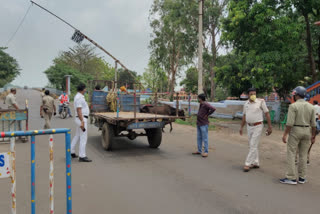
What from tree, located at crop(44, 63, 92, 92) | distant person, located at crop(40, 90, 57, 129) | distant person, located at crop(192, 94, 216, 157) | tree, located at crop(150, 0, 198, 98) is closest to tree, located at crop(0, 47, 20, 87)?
tree, located at crop(44, 63, 92, 92)

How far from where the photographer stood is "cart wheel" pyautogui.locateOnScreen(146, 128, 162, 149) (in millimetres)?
7977

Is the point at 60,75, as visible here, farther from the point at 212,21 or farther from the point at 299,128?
the point at 299,128

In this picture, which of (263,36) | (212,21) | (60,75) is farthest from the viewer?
(60,75)

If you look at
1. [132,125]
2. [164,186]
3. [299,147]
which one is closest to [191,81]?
[132,125]

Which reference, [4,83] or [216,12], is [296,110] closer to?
[216,12]

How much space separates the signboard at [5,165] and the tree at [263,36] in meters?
12.2

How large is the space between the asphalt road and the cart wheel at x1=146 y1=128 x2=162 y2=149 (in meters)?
0.46

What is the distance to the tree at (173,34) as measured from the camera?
1015 inches

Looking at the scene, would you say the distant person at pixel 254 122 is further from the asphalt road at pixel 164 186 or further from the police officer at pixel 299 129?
the police officer at pixel 299 129

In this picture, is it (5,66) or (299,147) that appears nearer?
(299,147)

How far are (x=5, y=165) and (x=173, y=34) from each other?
2803cm

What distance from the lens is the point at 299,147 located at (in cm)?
518

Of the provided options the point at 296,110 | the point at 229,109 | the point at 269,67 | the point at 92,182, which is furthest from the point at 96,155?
the point at 229,109

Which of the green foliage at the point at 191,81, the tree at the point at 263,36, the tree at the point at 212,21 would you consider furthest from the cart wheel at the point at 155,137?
the green foliage at the point at 191,81
